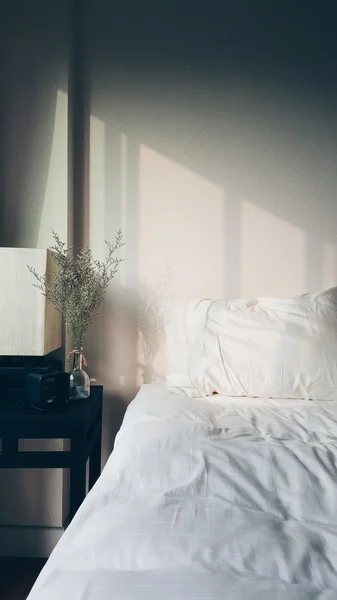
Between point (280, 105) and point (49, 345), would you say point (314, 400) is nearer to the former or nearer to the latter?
point (49, 345)

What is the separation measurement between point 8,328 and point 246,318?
0.94 metres

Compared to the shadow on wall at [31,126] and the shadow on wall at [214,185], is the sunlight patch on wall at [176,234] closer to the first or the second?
the shadow on wall at [214,185]

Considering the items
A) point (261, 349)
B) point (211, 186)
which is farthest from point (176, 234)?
point (261, 349)

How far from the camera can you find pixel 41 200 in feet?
7.64

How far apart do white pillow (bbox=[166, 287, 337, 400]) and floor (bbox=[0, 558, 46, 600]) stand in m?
0.95

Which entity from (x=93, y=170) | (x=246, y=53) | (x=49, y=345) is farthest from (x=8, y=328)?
(x=246, y=53)

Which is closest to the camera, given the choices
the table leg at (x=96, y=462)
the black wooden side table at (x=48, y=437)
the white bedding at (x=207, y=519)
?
the white bedding at (x=207, y=519)

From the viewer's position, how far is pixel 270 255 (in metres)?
2.44

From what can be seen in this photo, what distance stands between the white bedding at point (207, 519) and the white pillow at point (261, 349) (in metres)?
0.40

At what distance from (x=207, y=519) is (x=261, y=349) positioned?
1.13 metres

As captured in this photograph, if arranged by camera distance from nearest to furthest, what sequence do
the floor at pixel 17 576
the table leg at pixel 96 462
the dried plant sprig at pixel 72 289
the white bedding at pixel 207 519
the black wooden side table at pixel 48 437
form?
1. the white bedding at pixel 207 519
2. the black wooden side table at pixel 48 437
3. the floor at pixel 17 576
4. the dried plant sprig at pixel 72 289
5. the table leg at pixel 96 462

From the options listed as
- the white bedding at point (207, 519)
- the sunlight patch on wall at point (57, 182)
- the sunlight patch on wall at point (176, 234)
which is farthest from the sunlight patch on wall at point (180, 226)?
the white bedding at point (207, 519)

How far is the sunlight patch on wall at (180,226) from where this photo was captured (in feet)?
8.05

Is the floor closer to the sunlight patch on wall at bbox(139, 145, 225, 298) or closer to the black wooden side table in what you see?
the black wooden side table
